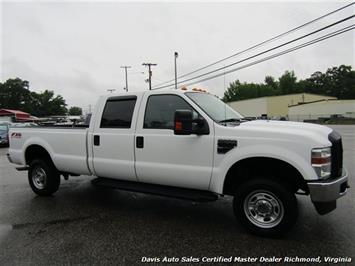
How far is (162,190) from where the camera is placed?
178 inches

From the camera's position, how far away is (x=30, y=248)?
368 cm

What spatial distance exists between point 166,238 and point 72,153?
2564 mm

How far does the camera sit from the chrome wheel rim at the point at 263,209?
150 inches

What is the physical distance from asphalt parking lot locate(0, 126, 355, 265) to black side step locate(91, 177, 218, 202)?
0.44 m

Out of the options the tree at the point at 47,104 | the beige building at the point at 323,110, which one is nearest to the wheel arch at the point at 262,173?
the beige building at the point at 323,110

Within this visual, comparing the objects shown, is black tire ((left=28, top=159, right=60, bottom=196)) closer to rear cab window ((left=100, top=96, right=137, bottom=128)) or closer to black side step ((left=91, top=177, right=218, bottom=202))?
black side step ((left=91, top=177, right=218, bottom=202))

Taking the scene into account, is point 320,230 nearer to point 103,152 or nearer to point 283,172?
point 283,172

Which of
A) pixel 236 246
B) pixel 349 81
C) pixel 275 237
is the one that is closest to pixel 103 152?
pixel 236 246

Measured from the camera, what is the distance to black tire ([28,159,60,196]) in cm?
592

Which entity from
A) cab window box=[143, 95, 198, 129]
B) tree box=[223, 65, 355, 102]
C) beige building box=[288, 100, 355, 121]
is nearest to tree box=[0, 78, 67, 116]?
tree box=[223, 65, 355, 102]

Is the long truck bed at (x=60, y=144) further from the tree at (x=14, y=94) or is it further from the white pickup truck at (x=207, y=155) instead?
the tree at (x=14, y=94)

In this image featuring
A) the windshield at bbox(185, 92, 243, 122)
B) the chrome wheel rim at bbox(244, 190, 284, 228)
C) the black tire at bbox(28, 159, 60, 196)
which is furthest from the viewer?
the black tire at bbox(28, 159, 60, 196)

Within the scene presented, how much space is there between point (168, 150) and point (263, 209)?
5.05 feet

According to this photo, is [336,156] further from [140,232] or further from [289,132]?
[140,232]
